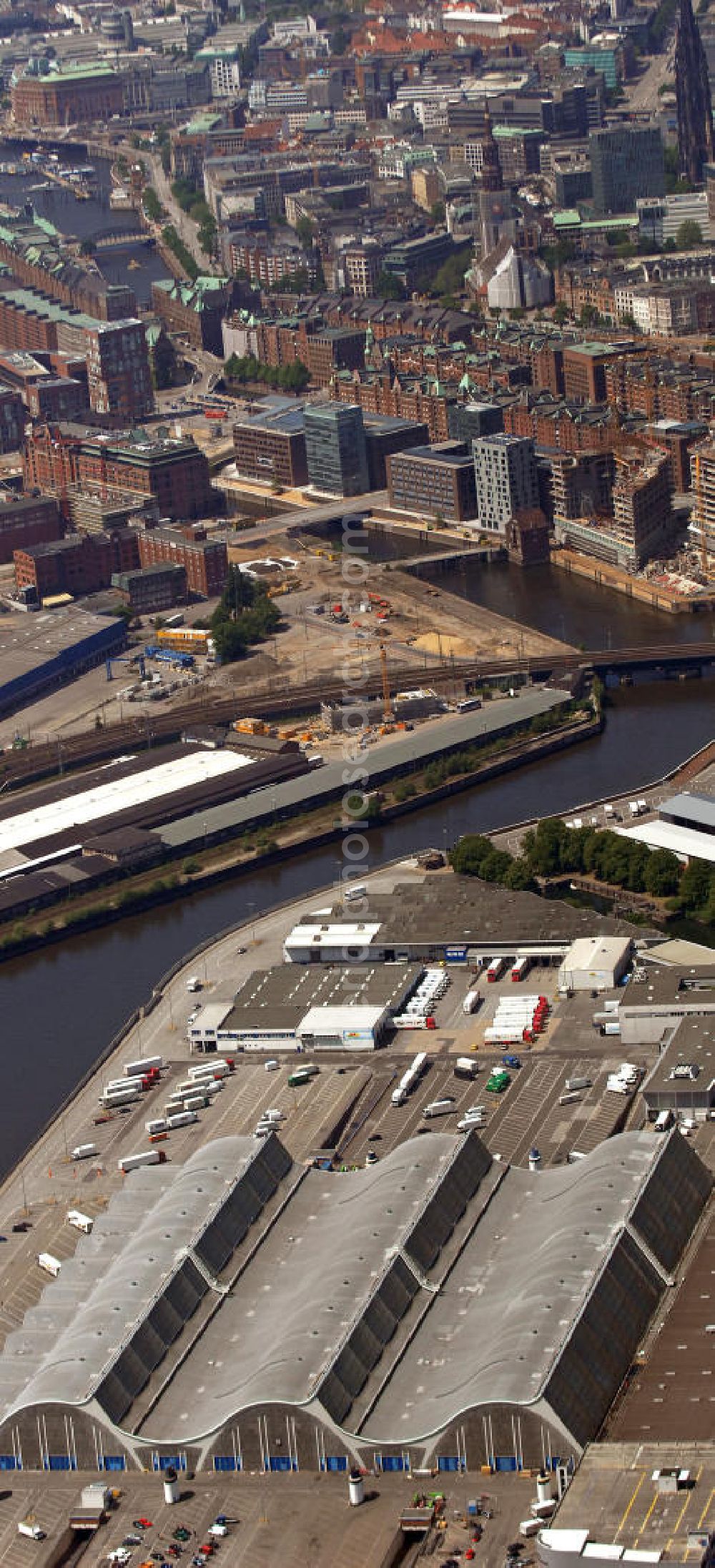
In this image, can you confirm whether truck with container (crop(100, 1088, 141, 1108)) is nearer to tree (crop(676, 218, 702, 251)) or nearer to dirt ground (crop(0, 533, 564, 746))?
dirt ground (crop(0, 533, 564, 746))

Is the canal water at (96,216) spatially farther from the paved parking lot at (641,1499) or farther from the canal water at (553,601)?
the paved parking lot at (641,1499)

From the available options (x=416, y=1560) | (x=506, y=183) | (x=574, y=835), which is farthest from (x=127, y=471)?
(x=416, y=1560)

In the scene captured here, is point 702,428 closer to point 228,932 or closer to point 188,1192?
point 228,932

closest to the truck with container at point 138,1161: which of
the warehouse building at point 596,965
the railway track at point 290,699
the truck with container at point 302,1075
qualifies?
the truck with container at point 302,1075

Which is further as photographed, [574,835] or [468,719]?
[468,719]

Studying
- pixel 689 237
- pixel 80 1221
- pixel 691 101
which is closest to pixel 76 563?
pixel 80 1221

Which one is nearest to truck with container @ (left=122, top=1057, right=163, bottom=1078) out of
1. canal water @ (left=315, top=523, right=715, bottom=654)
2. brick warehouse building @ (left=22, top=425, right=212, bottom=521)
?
canal water @ (left=315, top=523, right=715, bottom=654)

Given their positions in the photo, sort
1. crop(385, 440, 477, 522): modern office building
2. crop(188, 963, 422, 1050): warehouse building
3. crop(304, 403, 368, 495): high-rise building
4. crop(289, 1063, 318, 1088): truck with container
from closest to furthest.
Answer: crop(289, 1063, 318, 1088): truck with container → crop(188, 963, 422, 1050): warehouse building → crop(385, 440, 477, 522): modern office building → crop(304, 403, 368, 495): high-rise building
